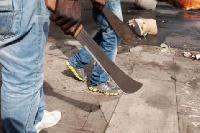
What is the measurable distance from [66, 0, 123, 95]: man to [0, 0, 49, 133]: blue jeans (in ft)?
4.22

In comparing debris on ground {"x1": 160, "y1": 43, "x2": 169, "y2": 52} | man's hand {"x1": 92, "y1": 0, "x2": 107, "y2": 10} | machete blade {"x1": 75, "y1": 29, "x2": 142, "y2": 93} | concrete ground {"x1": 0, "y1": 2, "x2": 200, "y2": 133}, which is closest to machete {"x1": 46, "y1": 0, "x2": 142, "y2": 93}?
machete blade {"x1": 75, "y1": 29, "x2": 142, "y2": 93}

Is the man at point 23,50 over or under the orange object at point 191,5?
over

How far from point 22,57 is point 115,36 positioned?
1.74m

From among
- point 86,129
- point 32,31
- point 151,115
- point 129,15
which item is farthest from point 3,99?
point 129,15

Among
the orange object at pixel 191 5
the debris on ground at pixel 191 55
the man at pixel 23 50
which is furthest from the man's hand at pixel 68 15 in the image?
the orange object at pixel 191 5

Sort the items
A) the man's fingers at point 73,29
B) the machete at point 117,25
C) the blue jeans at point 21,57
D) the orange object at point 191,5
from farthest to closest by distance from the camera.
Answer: the orange object at point 191,5 < the machete at point 117,25 < the man's fingers at point 73,29 < the blue jeans at point 21,57

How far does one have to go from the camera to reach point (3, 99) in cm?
218

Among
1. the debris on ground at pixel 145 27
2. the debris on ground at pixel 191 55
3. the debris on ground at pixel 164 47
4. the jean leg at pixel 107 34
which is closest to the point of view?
the jean leg at pixel 107 34

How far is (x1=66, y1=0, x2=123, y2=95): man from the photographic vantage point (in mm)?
3506

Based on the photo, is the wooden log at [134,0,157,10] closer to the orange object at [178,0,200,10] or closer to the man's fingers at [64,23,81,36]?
the orange object at [178,0,200,10]

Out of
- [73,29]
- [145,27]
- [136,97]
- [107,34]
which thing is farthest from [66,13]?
[145,27]

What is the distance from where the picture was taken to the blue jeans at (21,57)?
195cm

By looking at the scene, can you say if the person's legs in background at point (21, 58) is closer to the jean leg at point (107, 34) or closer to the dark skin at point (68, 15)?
the dark skin at point (68, 15)

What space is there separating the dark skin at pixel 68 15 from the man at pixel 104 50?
112 centimetres
